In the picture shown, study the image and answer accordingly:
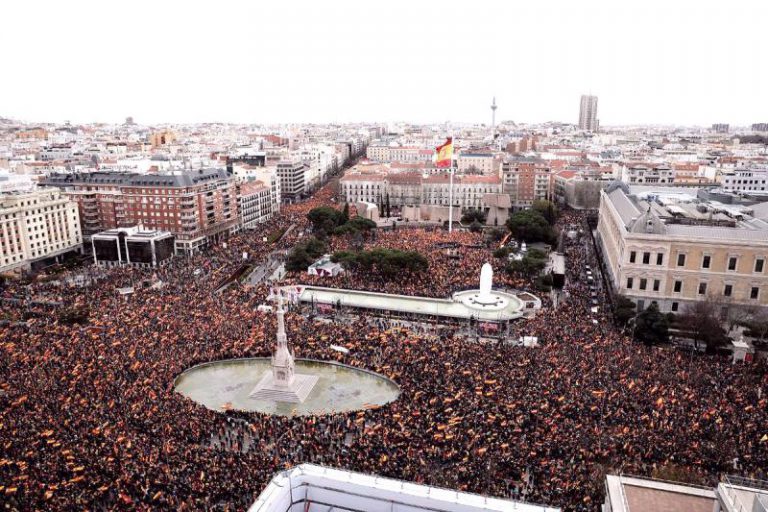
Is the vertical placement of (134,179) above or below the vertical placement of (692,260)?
above

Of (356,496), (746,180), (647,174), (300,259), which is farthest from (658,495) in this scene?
(647,174)

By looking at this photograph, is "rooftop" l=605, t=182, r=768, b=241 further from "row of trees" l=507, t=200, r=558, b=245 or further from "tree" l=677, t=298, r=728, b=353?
"row of trees" l=507, t=200, r=558, b=245

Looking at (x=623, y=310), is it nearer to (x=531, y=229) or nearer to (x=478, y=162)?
(x=531, y=229)

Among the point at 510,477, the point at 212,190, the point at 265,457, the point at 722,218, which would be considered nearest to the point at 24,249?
the point at 212,190

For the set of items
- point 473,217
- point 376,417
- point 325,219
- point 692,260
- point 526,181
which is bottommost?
point 473,217

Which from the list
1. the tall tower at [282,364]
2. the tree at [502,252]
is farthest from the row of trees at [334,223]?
the tall tower at [282,364]

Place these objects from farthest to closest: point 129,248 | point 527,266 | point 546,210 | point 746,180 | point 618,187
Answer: point 746,180 < point 546,210 < point 618,187 < point 129,248 < point 527,266

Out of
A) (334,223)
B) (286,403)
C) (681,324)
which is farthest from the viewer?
(334,223)

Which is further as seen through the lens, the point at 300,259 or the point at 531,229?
the point at 531,229
